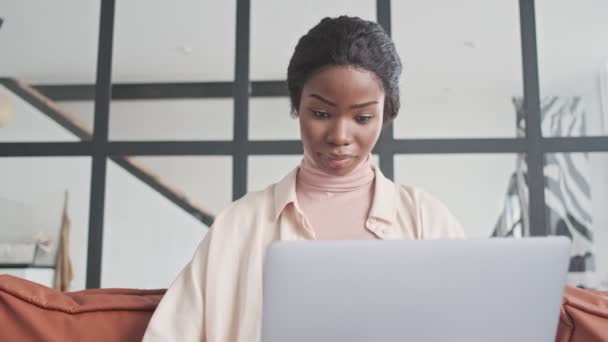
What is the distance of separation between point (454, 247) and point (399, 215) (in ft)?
1.67

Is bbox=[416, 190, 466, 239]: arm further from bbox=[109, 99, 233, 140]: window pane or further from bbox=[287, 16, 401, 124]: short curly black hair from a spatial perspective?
bbox=[109, 99, 233, 140]: window pane

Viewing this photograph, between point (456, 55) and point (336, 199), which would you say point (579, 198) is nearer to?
point (456, 55)

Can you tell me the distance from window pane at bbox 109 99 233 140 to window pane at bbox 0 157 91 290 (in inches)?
9.4

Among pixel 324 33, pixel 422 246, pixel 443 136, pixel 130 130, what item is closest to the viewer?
pixel 422 246

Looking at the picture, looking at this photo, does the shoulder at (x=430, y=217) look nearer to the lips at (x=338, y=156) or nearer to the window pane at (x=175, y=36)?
the lips at (x=338, y=156)

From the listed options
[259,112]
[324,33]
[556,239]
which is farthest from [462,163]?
[556,239]

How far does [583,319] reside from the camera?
3.44 ft

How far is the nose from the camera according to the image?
105cm

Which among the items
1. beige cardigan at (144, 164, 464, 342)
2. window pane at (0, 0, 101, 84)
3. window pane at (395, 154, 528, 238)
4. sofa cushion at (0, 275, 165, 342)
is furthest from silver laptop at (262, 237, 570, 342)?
window pane at (0, 0, 101, 84)

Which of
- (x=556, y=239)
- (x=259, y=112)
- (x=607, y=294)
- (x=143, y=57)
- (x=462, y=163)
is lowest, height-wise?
(x=607, y=294)

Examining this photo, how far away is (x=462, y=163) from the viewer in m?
2.61

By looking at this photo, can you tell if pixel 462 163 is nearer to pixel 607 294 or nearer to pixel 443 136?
pixel 443 136

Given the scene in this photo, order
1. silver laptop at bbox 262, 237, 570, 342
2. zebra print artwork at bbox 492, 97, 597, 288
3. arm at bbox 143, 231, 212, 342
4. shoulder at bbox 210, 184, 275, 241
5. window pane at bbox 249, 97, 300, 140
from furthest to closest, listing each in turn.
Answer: window pane at bbox 249, 97, 300, 140 → zebra print artwork at bbox 492, 97, 597, 288 → shoulder at bbox 210, 184, 275, 241 → arm at bbox 143, 231, 212, 342 → silver laptop at bbox 262, 237, 570, 342

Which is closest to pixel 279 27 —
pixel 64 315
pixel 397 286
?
pixel 64 315
